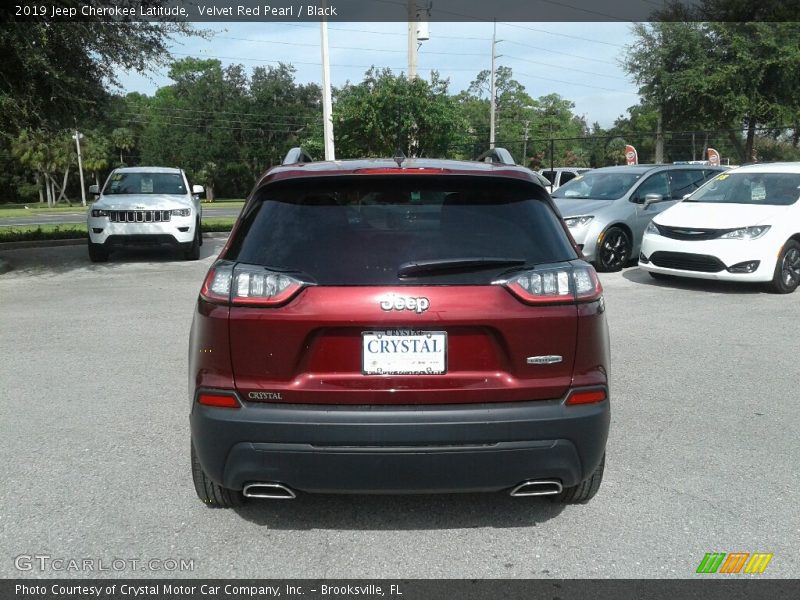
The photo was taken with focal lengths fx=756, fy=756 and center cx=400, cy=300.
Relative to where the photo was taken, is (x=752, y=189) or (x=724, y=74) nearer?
(x=752, y=189)

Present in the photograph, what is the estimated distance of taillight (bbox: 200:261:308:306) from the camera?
9.94 ft

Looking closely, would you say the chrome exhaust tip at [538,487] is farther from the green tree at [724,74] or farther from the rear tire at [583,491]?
the green tree at [724,74]

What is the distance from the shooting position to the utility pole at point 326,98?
2023 centimetres

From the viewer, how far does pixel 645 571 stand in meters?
3.13

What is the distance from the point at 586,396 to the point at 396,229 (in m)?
1.06

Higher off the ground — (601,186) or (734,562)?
(601,186)

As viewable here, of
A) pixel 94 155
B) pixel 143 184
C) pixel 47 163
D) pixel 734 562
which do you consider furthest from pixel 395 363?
pixel 94 155

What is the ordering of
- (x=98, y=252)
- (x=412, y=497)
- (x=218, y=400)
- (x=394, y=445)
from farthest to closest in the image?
(x=98, y=252)
(x=412, y=497)
(x=218, y=400)
(x=394, y=445)

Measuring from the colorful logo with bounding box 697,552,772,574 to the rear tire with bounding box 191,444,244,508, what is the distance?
6.76 feet

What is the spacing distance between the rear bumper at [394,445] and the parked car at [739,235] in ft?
25.8

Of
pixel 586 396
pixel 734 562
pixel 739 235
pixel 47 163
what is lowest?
pixel 734 562
